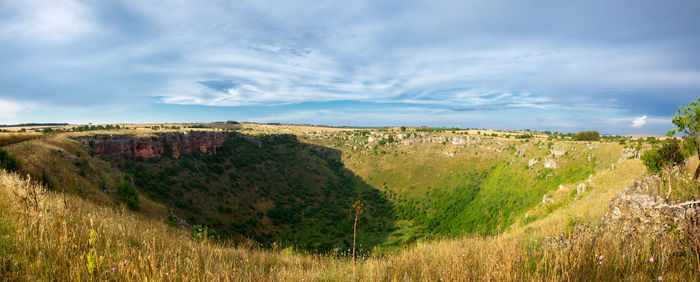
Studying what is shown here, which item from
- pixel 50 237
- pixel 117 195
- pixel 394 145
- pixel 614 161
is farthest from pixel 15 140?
pixel 394 145

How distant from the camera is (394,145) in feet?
235

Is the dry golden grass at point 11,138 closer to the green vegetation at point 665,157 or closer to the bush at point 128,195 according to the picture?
the bush at point 128,195

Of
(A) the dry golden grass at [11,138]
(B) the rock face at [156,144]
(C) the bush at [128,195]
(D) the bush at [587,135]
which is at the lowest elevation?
(C) the bush at [128,195]

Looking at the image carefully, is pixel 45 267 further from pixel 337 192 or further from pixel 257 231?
pixel 337 192

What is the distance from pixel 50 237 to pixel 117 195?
16.8m

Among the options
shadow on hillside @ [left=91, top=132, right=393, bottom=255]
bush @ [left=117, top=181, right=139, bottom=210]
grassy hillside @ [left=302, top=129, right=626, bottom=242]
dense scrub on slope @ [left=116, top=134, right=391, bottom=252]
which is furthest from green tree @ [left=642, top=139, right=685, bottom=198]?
bush @ [left=117, top=181, right=139, bottom=210]

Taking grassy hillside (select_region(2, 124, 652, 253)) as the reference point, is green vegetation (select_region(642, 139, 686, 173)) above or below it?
above

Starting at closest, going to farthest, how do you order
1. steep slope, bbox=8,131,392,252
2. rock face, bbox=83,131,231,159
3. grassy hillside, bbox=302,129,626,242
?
steep slope, bbox=8,131,392,252 < grassy hillside, bbox=302,129,626,242 < rock face, bbox=83,131,231,159

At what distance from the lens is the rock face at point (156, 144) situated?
31866 millimetres

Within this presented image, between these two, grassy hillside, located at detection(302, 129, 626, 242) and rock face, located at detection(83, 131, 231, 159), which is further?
rock face, located at detection(83, 131, 231, 159)

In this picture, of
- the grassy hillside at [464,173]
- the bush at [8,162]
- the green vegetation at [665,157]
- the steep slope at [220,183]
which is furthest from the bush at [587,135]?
the bush at [8,162]

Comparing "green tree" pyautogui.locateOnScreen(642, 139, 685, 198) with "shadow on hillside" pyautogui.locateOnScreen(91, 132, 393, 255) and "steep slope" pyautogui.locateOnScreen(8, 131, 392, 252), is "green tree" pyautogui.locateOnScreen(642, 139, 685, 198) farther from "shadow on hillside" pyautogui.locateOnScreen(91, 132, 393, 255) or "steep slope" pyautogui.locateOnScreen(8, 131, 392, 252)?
"steep slope" pyautogui.locateOnScreen(8, 131, 392, 252)

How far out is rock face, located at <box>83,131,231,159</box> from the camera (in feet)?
105

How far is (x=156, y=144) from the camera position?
3900cm
